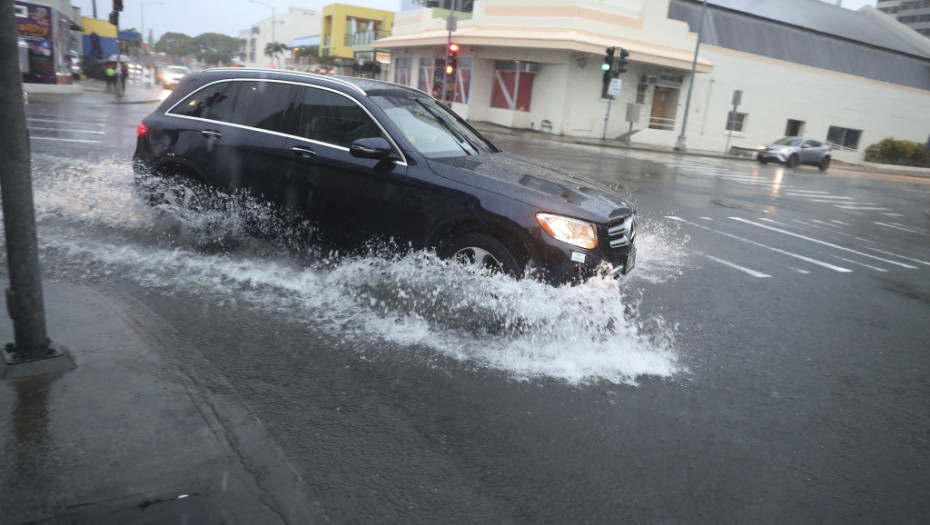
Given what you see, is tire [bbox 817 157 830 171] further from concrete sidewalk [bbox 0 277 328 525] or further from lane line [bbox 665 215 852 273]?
concrete sidewalk [bbox 0 277 328 525]

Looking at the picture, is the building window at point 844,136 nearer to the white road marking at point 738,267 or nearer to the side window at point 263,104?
the white road marking at point 738,267

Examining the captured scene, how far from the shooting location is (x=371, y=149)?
5254mm

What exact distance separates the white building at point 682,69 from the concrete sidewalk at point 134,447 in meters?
30.3

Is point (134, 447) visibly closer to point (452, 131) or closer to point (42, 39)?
point (452, 131)

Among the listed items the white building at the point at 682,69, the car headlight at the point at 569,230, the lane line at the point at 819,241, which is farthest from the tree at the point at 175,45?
the car headlight at the point at 569,230

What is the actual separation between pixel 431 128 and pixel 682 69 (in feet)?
109

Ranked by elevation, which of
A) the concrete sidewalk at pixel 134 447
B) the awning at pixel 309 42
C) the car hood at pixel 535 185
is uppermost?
the awning at pixel 309 42

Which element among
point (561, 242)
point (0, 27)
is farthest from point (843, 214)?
point (0, 27)

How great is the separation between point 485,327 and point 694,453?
1907 mm

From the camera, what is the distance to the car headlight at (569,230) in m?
4.83

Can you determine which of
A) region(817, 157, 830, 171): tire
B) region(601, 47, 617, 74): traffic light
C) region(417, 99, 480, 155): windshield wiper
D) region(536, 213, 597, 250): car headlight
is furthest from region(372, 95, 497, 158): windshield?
region(817, 157, 830, 171): tire

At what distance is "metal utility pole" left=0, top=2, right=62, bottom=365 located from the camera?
3266mm

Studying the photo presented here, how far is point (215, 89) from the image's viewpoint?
6.53m

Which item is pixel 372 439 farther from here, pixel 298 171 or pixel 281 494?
pixel 298 171
